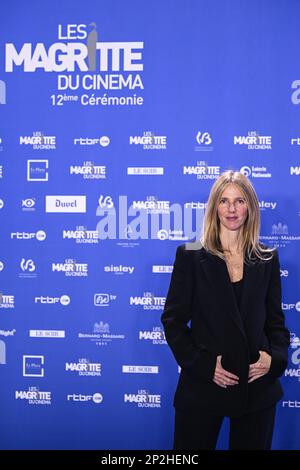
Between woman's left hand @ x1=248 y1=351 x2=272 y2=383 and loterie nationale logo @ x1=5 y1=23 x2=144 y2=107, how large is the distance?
5.71ft

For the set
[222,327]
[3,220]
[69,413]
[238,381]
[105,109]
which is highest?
[105,109]

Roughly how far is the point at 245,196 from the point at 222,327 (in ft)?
1.99

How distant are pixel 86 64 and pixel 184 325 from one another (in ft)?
5.96

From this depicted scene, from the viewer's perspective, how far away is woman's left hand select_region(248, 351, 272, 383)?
7.43 feet

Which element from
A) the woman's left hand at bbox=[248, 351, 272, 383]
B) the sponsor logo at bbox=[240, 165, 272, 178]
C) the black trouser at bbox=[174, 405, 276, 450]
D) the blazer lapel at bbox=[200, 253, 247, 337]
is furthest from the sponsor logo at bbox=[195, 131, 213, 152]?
the black trouser at bbox=[174, 405, 276, 450]

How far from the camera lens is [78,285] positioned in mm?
3234

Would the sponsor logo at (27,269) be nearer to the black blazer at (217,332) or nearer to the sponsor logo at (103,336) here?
the sponsor logo at (103,336)

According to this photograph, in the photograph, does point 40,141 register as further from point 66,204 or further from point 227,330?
point 227,330

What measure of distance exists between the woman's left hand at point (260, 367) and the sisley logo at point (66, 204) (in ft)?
4.86

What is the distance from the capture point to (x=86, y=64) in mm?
3199

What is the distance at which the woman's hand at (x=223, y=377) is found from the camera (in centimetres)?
224

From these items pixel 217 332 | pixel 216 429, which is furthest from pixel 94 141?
pixel 216 429

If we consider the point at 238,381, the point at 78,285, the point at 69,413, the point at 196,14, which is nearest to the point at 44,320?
the point at 78,285

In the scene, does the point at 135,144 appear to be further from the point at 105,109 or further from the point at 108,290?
the point at 108,290
